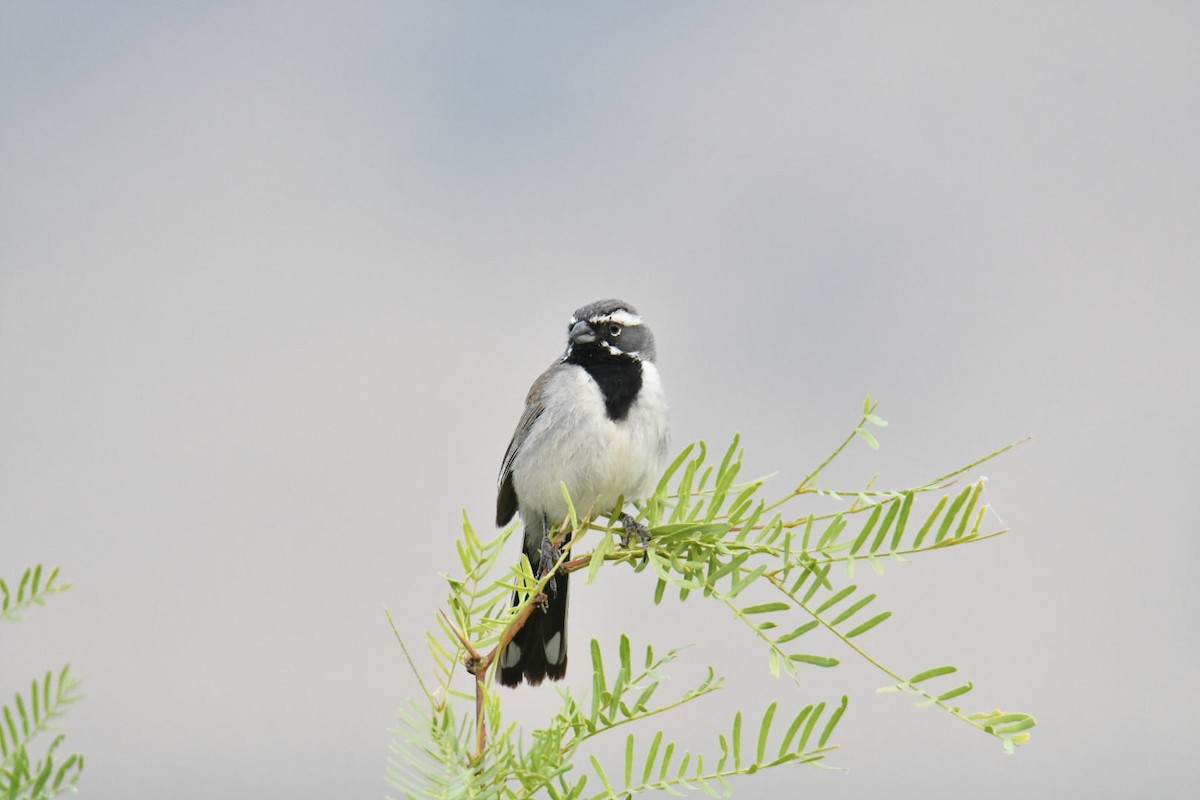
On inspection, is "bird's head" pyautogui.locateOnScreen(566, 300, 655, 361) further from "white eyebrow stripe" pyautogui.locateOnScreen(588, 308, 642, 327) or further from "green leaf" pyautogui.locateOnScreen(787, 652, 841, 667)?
"green leaf" pyautogui.locateOnScreen(787, 652, 841, 667)

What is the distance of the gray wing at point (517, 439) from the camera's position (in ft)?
13.6

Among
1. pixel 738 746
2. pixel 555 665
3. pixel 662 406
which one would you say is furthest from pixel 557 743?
pixel 662 406

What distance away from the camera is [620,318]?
4230mm

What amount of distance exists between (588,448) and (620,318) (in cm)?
61

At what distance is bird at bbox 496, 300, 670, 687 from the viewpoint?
12.2 feet

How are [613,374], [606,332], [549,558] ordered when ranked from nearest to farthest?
[549,558] < [613,374] < [606,332]

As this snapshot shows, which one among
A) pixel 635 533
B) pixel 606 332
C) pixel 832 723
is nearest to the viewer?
pixel 832 723

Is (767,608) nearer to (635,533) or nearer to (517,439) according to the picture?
(635,533)

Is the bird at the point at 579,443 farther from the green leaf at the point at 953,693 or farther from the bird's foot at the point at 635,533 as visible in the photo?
the green leaf at the point at 953,693

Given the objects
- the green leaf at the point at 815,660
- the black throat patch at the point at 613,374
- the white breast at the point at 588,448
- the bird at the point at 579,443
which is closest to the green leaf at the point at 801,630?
the green leaf at the point at 815,660

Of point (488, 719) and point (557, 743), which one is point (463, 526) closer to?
point (488, 719)

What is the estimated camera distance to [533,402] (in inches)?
165

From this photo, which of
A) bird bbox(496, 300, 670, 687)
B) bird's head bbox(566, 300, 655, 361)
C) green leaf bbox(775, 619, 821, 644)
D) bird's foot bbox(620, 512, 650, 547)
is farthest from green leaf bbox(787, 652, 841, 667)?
bird's head bbox(566, 300, 655, 361)

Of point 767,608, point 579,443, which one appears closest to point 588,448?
point 579,443
